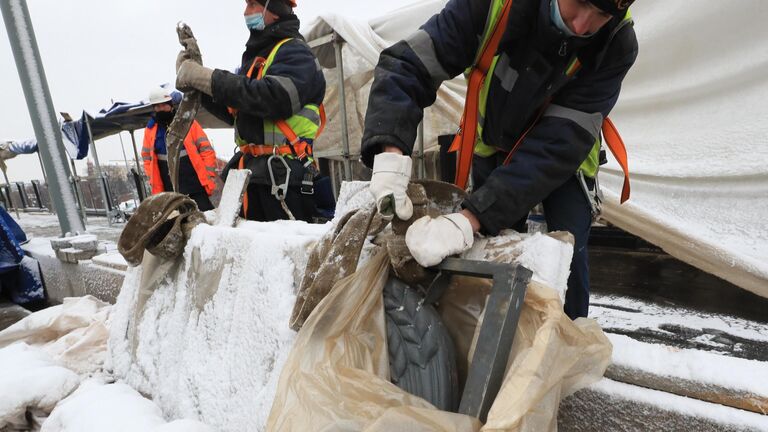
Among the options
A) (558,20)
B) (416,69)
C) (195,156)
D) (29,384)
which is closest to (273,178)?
(416,69)

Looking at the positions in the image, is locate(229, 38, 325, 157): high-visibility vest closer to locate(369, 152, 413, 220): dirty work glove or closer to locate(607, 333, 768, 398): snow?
locate(369, 152, 413, 220): dirty work glove

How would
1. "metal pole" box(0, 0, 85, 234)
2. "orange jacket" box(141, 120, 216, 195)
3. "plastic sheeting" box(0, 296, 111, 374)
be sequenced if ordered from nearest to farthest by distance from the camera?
"plastic sheeting" box(0, 296, 111, 374)
"metal pole" box(0, 0, 85, 234)
"orange jacket" box(141, 120, 216, 195)

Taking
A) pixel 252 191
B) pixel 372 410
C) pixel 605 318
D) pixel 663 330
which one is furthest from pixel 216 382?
pixel 663 330

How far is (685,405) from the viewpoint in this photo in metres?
0.94

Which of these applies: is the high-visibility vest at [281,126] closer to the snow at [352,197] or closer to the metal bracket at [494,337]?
the snow at [352,197]

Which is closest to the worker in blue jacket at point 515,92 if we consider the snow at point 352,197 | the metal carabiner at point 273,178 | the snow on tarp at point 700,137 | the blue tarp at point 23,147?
the snow at point 352,197

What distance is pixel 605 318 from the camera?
2320mm

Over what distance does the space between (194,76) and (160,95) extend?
2.28m

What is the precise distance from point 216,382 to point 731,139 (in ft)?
9.96

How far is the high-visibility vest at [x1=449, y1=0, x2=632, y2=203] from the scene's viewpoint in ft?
3.96

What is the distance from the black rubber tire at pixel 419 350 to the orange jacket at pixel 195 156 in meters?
3.45

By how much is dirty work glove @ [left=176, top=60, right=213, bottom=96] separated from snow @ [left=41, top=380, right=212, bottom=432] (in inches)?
58.5

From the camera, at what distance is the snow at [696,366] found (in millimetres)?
927

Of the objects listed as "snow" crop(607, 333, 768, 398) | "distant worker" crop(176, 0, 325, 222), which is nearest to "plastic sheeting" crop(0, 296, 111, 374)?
"distant worker" crop(176, 0, 325, 222)
